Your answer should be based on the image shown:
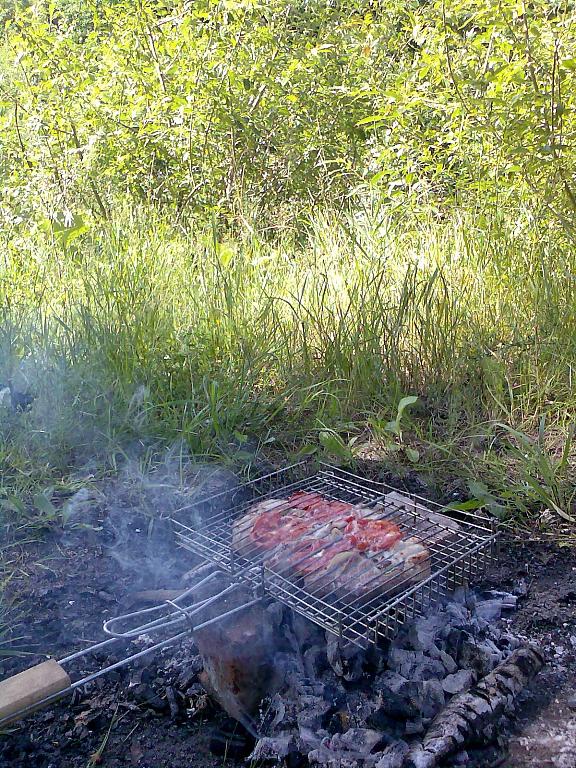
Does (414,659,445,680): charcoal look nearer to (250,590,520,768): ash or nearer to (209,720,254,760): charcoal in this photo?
(250,590,520,768): ash

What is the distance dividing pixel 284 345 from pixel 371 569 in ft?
6.18

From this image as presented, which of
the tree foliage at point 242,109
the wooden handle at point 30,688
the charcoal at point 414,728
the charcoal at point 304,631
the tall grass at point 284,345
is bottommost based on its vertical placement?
the charcoal at point 414,728

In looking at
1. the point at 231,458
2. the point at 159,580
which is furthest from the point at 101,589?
the point at 231,458

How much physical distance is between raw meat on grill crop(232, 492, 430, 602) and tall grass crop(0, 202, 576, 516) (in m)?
0.85

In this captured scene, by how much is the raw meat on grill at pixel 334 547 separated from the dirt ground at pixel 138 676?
1.17 ft

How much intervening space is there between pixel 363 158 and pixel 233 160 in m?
1.21

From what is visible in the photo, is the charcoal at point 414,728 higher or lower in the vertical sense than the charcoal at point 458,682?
lower

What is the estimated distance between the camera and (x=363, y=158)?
6.48m

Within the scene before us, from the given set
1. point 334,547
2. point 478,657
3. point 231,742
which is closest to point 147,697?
point 231,742

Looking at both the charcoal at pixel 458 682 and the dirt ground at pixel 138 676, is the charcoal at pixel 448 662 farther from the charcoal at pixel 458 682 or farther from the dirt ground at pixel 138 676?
the dirt ground at pixel 138 676

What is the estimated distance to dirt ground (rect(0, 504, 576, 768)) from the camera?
5.65ft

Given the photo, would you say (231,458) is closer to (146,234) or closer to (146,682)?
(146,682)

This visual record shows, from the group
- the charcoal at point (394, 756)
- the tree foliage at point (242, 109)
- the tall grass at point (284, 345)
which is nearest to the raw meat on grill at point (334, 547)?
the charcoal at point (394, 756)

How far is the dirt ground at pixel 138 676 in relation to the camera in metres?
1.72
